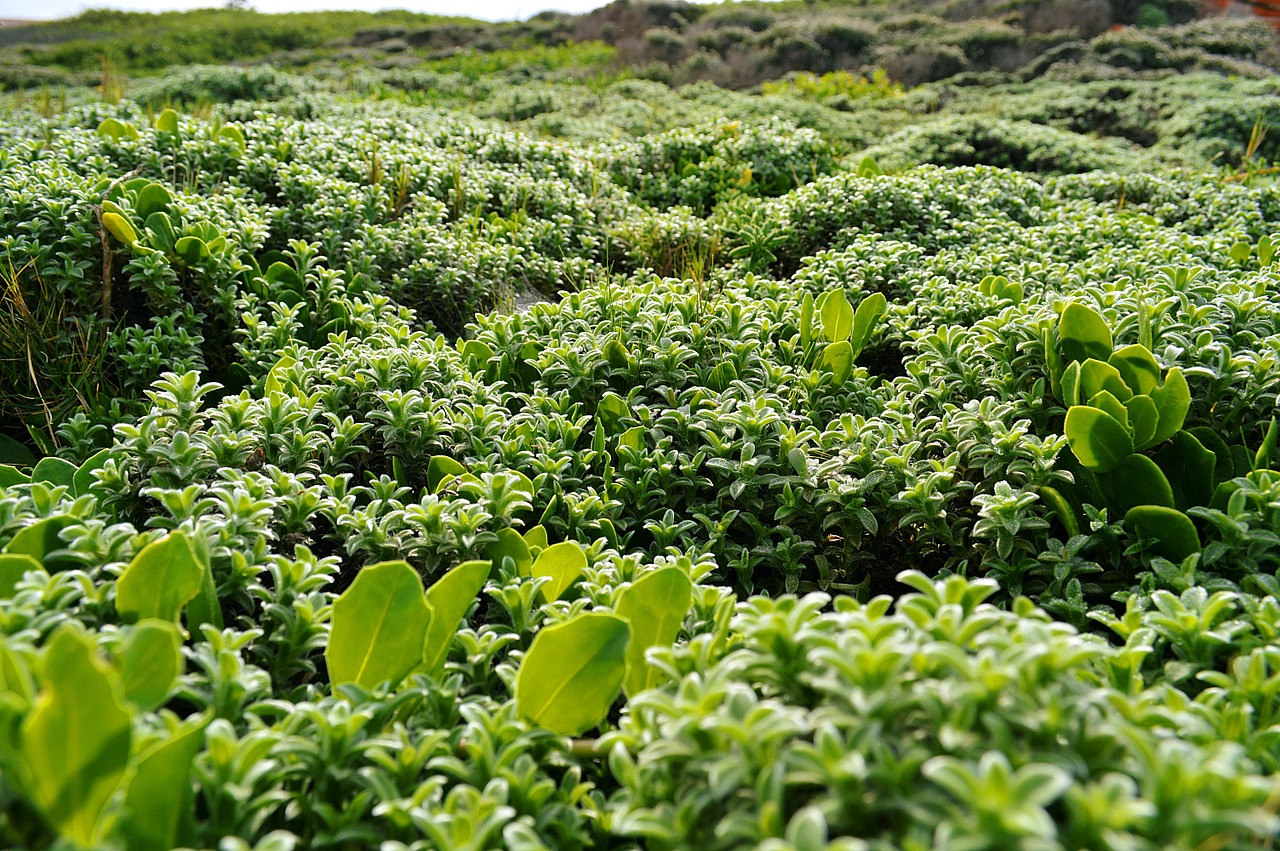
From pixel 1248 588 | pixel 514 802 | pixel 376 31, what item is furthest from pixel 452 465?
pixel 376 31

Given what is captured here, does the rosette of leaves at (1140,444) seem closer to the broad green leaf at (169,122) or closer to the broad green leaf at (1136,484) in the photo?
the broad green leaf at (1136,484)

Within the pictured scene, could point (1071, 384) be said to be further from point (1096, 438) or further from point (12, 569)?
point (12, 569)

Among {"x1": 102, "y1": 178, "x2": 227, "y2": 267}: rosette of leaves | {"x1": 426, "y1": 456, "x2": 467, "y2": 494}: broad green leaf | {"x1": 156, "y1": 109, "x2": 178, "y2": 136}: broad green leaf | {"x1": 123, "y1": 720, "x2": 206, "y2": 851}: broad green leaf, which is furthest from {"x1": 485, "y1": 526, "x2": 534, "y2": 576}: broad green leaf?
{"x1": 156, "y1": 109, "x2": 178, "y2": 136}: broad green leaf

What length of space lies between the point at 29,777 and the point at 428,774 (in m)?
0.66

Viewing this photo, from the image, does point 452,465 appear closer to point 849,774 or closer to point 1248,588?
point 849,774

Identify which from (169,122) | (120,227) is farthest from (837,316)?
(169,122)

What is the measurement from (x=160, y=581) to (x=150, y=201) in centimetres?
271

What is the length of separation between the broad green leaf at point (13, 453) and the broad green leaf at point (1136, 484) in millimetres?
3759

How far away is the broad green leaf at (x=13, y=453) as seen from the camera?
10.3 feet

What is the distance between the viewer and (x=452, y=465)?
8.53 feet

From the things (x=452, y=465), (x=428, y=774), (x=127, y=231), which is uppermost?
(x=127, y=231)

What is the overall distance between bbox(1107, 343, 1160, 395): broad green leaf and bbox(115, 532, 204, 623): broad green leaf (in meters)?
2.60

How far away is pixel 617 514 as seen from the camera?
265 cm

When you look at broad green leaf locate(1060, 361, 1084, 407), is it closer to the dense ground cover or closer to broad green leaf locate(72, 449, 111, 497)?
the dense ground cover
